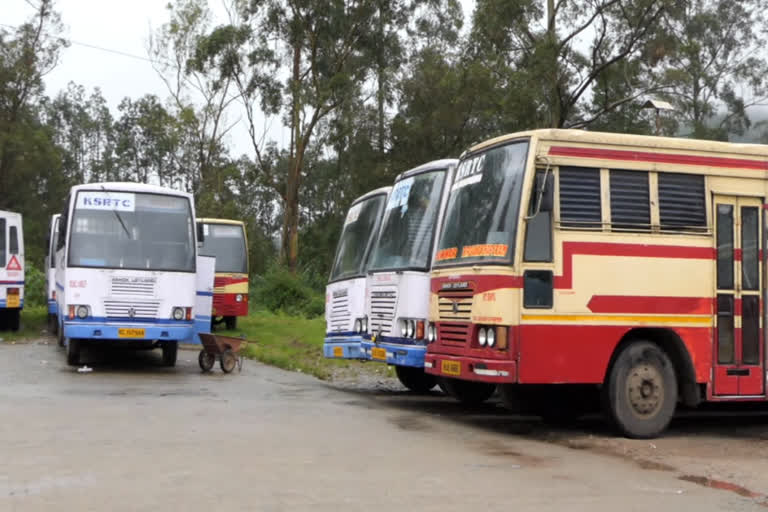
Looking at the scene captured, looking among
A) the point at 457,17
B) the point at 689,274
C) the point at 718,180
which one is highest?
the point at 457,17

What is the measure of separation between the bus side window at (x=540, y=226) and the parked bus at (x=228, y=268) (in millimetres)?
18283

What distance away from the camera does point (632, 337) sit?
36.4 feet

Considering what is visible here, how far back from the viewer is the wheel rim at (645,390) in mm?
10852

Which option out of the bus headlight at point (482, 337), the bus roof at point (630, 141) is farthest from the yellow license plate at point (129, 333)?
the bus headlight at point (482, 337)

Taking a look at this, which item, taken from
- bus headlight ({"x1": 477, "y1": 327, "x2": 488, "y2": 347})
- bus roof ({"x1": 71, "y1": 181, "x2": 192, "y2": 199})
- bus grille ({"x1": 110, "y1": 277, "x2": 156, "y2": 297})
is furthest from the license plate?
bus roof ({"x1": 71, "y1": 181, "x2": 192, "y2": 199})

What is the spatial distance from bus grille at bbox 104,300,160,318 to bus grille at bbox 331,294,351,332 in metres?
3.64

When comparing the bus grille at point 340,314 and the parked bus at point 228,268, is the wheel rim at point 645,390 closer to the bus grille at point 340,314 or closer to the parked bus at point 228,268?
the bus grille at point 340,314

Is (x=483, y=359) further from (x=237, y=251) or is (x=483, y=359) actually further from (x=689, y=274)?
(x=237, y=251)

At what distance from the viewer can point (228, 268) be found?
28.4 meters

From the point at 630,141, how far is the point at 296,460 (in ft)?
16.5

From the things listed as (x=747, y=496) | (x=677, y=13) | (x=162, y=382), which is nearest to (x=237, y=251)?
(x=162, y=382)

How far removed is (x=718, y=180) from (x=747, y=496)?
15.1 ft

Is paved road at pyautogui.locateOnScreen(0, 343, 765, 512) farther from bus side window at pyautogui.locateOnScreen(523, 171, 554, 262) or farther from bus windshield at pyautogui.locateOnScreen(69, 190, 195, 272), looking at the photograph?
bus windshield at pyautogui.locateOnScreen(69, 190, 195, 272)

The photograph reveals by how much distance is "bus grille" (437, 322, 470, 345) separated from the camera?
440 inches
